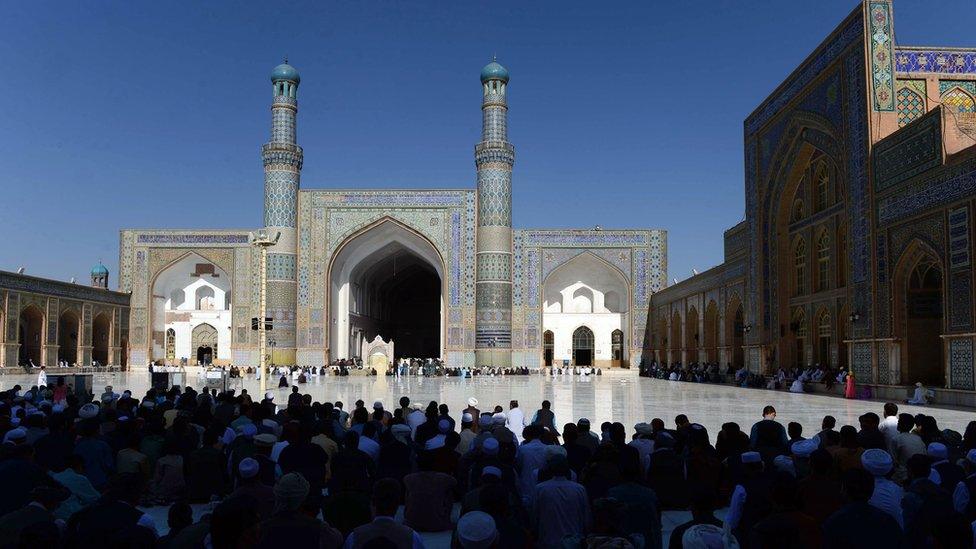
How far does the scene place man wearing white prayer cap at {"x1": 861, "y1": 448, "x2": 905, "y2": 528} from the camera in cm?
350

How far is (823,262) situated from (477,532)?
1675 centimetres

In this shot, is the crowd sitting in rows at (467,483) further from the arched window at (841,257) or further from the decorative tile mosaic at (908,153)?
the arched window at (841,257)

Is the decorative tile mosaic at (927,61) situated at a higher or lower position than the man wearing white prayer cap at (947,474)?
higher

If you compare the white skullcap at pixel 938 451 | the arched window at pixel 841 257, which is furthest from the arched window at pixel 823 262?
the white skullcap at pixel 938 451

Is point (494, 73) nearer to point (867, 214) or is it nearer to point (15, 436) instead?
point (867, 214)

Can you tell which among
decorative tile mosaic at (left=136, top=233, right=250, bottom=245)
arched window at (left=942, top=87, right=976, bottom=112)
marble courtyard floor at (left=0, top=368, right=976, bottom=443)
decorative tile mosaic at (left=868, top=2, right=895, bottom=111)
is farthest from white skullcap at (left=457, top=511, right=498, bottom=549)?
decorative tile mosaic at (left=136, top=233, right=250, bottom=245)

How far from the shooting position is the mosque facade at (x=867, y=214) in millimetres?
12688

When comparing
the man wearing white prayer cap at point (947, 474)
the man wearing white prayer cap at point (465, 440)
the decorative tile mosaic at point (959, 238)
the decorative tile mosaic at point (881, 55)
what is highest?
the decorative tile mosaic at point (881, 55)

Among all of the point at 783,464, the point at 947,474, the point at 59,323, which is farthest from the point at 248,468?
the point at 59,323

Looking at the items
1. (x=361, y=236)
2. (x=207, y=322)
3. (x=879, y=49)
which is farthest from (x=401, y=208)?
(x=879, y=49)

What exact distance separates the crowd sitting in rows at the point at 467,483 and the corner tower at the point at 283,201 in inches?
861

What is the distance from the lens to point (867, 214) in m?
14.7

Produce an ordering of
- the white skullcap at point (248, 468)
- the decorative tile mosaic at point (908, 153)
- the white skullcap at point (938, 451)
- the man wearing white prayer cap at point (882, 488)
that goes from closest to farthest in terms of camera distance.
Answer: the man wearing white prayer cap at point (882, 488), the white skullcap at point (248, 468), the white skullcap at point (938, 451), the decorative tile mosaic at point (908, 153)

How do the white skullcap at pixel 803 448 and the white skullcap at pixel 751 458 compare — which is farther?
the white skullcap at pixel 803 448
